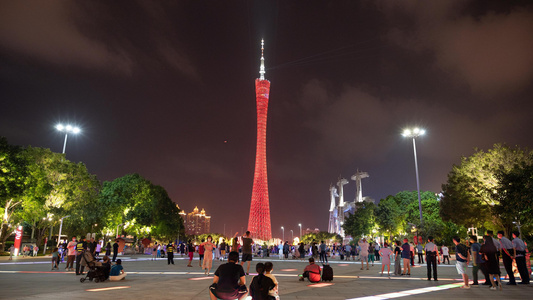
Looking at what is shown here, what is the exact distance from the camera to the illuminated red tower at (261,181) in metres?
66.4

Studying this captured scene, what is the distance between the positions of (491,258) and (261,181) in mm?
55754

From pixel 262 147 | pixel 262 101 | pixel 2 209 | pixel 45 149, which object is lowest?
pixel 2 209

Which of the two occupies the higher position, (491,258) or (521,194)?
(521,194)

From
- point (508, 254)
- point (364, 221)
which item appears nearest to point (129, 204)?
point (364, 221)

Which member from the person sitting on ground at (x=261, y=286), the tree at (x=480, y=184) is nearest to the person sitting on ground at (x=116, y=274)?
the person sitting on ground at (x=261, y=286)

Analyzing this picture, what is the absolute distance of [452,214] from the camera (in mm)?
42406

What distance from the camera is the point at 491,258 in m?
11.5

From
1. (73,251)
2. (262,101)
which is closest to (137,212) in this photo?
(262,101)

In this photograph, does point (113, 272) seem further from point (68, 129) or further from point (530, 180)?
point (68, 129)

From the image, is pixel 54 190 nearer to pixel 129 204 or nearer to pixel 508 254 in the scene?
pixel 129 204

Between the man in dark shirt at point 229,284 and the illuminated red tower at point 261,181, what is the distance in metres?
59.3

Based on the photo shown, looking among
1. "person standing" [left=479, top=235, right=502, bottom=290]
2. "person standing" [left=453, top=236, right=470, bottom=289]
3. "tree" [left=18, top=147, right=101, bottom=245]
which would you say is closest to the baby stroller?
"person standing" [left=453, top=236, right=470, bottom=289]

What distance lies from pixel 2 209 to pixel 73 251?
2153cm

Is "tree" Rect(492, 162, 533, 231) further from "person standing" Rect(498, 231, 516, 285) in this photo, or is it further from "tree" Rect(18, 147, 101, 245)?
"tree" Rect(18, 147, 101, 245)
